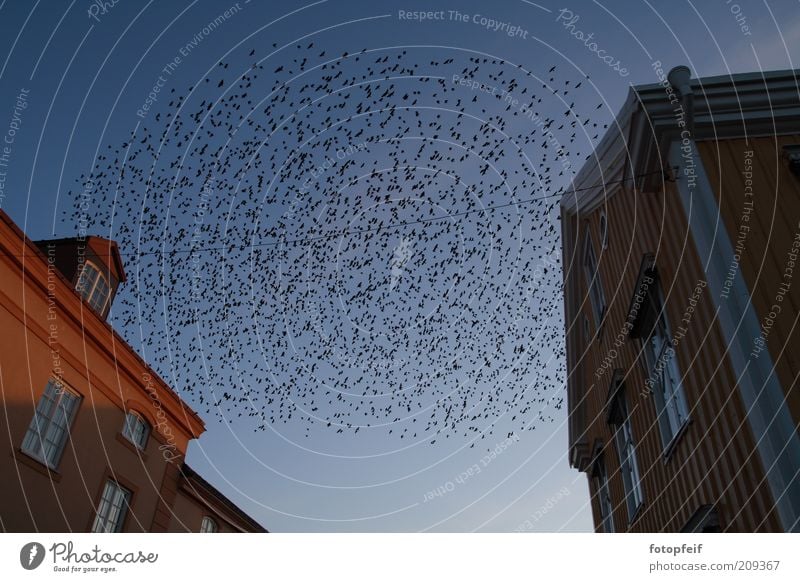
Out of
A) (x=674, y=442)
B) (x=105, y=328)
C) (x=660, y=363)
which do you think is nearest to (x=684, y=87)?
(x=660, y=363)

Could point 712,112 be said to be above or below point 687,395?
above

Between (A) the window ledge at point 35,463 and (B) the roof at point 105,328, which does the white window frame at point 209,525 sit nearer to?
(B) the roof at point 105,328

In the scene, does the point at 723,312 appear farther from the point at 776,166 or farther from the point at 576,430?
the point at 576,430

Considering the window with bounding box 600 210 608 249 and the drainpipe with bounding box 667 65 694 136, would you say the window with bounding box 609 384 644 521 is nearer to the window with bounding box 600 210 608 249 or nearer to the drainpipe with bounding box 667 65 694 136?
the window with bounding box 600 210 608 249

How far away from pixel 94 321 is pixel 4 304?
347cm

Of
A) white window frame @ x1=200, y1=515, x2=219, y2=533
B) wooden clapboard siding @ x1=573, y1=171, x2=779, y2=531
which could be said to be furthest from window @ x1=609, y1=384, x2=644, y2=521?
white window frame @ x1=200, y1=515, x2=219, y2=533

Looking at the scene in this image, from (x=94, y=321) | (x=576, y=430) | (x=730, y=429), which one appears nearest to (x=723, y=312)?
(x=730, y=429)

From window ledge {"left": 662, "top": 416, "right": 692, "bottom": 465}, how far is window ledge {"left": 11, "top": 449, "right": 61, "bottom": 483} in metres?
14.0

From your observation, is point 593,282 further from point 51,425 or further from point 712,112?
point 51,425

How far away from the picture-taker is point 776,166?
957 centimetres

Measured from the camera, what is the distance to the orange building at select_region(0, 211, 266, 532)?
14312 mm

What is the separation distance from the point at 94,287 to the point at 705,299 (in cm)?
1815

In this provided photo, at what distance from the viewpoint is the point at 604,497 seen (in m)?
16.0
